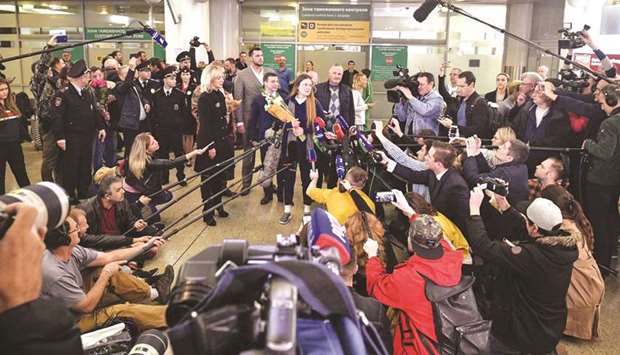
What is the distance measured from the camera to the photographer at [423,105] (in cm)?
507

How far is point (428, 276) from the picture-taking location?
244cm

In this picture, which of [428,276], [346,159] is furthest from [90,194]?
[428,276]

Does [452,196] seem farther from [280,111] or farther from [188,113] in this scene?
[188,113]

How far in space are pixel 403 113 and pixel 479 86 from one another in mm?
6716

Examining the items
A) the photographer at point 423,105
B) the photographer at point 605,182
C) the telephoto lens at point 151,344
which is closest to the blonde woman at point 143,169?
the photographer at point 423,105

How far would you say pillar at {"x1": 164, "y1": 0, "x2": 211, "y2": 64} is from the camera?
9188 millimetres

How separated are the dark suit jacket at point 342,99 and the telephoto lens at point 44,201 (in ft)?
14.8

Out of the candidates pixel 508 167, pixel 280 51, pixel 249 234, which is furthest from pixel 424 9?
pixel 280 51

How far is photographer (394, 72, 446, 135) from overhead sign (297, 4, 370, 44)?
654 cm

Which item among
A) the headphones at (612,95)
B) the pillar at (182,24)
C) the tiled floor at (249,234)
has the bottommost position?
the tiled floor at (249,234)

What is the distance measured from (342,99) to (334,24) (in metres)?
6.19

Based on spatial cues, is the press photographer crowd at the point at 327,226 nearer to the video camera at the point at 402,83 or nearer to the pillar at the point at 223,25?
the video camera at the point at 402,83

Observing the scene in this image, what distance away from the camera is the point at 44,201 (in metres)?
1.21

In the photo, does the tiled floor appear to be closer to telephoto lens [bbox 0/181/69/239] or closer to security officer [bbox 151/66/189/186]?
security officer [bbox 151/66/189/186]
